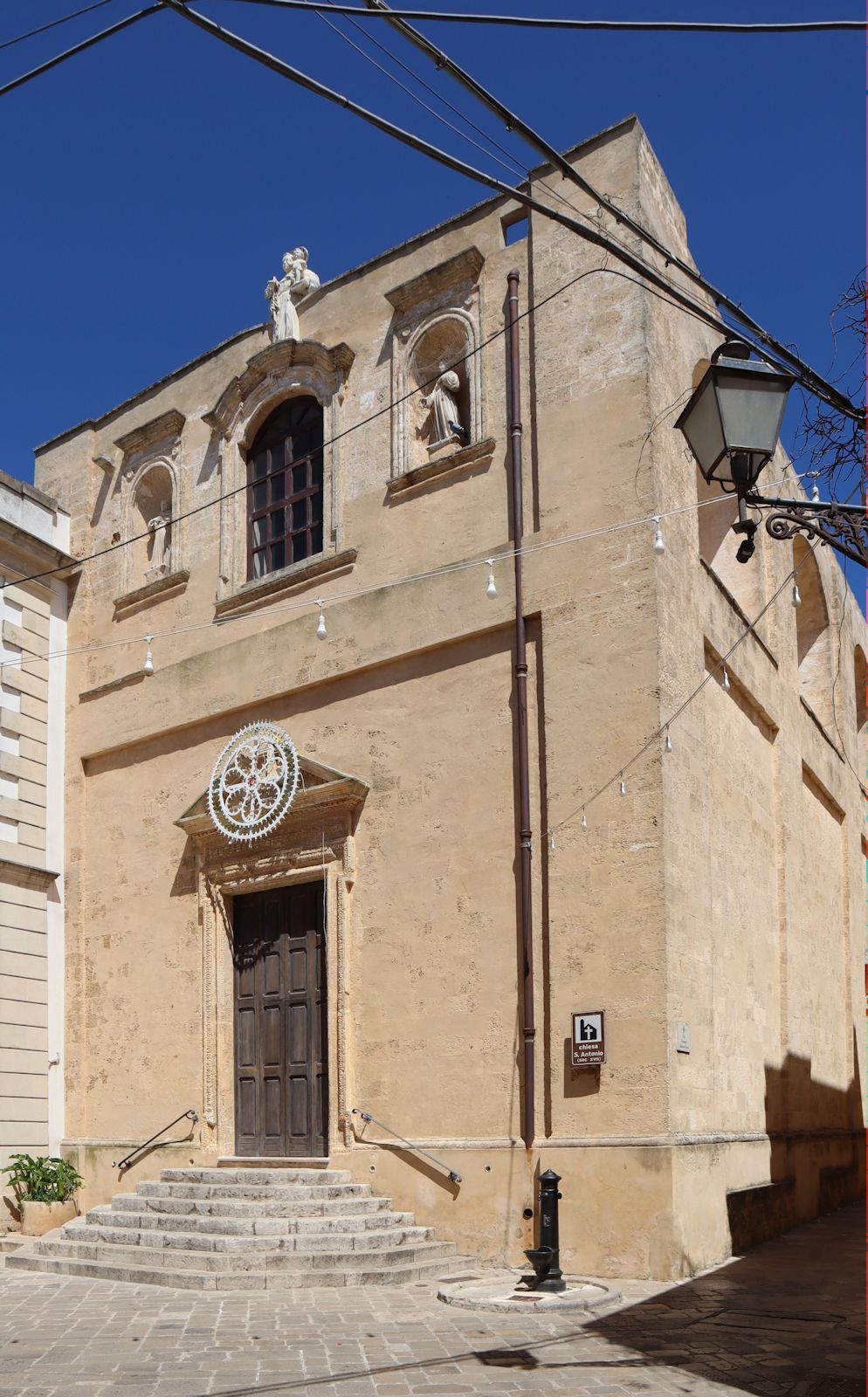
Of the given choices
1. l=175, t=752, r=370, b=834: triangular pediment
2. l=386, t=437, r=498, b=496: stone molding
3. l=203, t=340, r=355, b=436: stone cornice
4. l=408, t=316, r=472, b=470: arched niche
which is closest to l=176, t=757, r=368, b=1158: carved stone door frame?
l=175, t=752, r=370, b=834: triangular pediment

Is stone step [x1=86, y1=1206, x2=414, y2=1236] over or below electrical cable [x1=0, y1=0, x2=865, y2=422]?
below

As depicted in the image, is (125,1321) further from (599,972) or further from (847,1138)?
(847,1138)

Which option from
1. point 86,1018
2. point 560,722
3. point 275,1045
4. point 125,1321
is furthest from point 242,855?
point 125,1321

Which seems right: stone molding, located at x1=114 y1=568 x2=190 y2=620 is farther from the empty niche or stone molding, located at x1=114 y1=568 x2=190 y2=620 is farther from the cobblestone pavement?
the cobblestone pavement

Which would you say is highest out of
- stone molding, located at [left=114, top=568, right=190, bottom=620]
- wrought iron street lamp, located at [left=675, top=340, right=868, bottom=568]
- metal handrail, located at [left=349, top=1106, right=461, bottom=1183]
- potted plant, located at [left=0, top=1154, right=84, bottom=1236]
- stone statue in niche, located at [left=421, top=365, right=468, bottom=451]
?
stone statue in niche, located at [left=421, top=365, right=468, bottom=451]

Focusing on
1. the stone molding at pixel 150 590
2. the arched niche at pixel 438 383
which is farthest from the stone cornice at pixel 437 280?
the stone molding at pixel 150 590

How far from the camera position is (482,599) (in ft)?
39.1

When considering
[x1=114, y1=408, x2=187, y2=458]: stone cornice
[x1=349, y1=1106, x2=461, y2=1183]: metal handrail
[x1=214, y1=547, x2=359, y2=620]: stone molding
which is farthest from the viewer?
[x1=114, y1=408, x2=187, y2=458]: stone cornice

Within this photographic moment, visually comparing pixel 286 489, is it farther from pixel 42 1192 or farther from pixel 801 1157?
pixel 801 1157

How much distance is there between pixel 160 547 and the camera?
1538 centimetres

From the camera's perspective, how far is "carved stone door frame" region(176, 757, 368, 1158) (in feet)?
39.8

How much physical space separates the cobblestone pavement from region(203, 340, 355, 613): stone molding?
22.8ft

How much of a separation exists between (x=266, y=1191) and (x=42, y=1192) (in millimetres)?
2967

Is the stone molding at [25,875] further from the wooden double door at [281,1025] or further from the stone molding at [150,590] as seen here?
the stone molding at [150,590]
